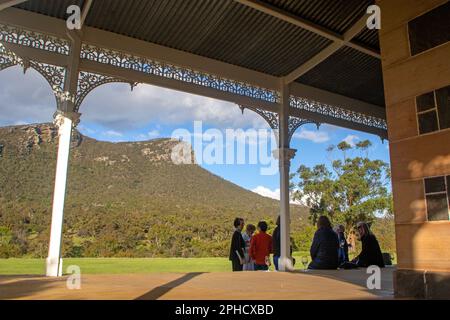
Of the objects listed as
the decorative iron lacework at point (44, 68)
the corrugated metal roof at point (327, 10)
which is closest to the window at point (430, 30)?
the corrugated metal roof at point (327, 10)

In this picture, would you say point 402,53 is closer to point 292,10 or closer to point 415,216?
point 415,216

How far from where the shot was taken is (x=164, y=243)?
80.3 feet

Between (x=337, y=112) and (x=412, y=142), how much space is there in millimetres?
6840

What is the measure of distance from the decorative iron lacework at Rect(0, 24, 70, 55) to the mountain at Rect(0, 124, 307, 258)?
13.9 m

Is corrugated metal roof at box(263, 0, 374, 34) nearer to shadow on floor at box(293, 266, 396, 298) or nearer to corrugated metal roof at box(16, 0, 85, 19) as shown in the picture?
corrugated metal roof at box(16, 0, 85, 19)

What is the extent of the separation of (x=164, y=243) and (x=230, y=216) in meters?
5.87

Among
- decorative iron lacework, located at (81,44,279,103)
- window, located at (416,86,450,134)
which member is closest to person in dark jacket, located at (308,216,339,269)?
window, located at (416,86,450,134)

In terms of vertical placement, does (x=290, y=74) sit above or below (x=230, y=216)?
above

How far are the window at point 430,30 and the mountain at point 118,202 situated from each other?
61.2 ft

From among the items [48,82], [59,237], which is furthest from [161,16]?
[59,237]

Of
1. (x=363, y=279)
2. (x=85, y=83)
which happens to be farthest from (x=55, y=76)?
(x=363, y=279)

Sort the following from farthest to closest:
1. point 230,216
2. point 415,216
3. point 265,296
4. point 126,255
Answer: point 230,216, point 126,255, point 415,216, point 265,296

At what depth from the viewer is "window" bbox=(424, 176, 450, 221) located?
343 cm

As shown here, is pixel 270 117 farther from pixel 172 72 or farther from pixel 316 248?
pixel 316 248
